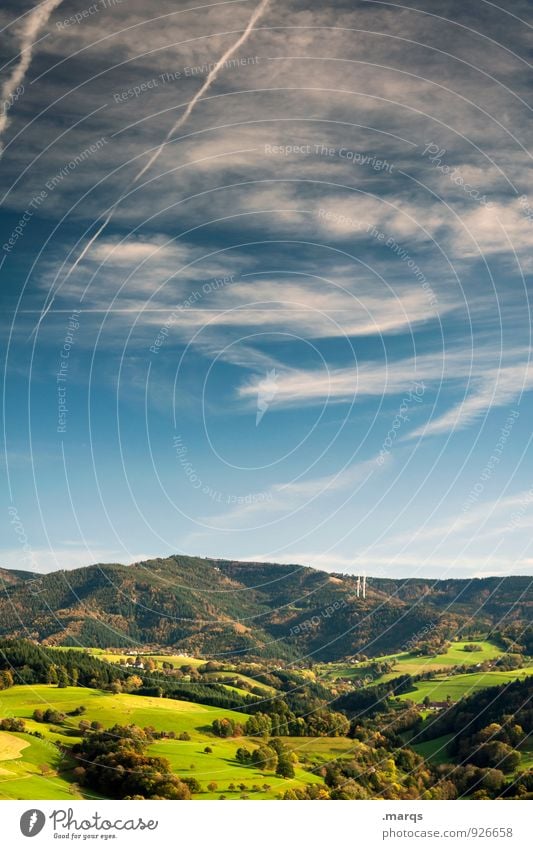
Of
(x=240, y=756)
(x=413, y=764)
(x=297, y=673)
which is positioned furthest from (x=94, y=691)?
(x=297, y=673)

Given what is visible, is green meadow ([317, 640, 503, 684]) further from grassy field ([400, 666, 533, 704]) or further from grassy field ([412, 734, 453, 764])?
grassy field ([412, 734, 453, 764])

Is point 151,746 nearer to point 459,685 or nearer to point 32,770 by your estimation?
point 32,770

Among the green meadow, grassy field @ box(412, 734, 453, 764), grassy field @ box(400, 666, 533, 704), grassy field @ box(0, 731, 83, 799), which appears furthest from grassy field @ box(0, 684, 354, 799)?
the green meadow

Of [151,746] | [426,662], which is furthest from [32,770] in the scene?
[426,662]

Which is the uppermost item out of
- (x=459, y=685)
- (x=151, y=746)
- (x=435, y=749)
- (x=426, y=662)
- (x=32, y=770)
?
(x=426, y=662)

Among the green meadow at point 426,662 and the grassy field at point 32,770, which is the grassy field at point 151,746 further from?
the green meadow at point 426,662
